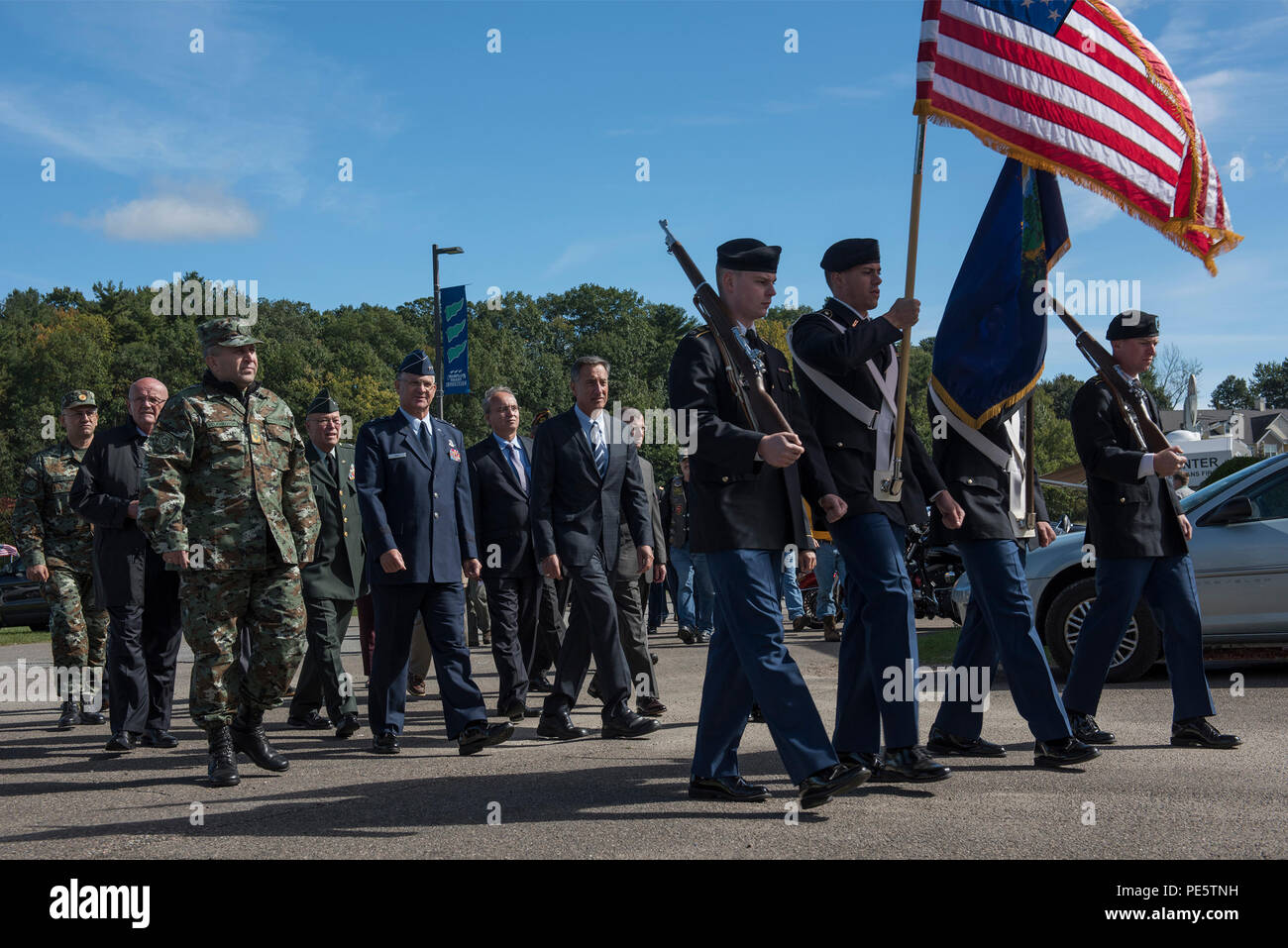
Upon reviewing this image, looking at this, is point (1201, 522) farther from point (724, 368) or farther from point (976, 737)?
point (724, 368)

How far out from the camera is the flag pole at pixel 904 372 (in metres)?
5.32

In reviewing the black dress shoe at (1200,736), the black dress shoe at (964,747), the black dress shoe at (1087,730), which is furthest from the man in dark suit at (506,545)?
the black dress shoe at (1200,736)

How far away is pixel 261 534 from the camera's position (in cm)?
616

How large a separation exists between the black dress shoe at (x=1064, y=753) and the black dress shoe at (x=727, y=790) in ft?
4.66

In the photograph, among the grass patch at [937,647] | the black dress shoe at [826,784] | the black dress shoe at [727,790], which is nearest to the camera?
the black dress shoe at [826,784]

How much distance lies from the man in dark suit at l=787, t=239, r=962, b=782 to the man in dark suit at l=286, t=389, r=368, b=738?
11.9 ft

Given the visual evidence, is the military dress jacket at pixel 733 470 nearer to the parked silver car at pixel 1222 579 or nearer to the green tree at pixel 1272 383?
the parked silver car at pixel 1222 579

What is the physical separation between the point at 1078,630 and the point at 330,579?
5237mm

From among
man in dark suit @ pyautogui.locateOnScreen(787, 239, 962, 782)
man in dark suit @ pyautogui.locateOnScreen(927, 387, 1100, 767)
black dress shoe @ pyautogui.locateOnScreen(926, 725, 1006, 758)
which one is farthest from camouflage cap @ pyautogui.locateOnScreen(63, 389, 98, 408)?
black dress shoe @ pyautogui.locateOnScreen(926, 725, 1006, 758)

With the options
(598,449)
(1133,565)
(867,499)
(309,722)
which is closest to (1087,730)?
(1133,565)

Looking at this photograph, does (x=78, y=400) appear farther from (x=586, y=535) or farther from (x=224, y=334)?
(x=586, y=535)

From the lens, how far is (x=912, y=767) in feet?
17.4

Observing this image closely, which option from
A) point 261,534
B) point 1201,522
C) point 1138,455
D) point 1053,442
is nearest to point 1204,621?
point 1201,522
